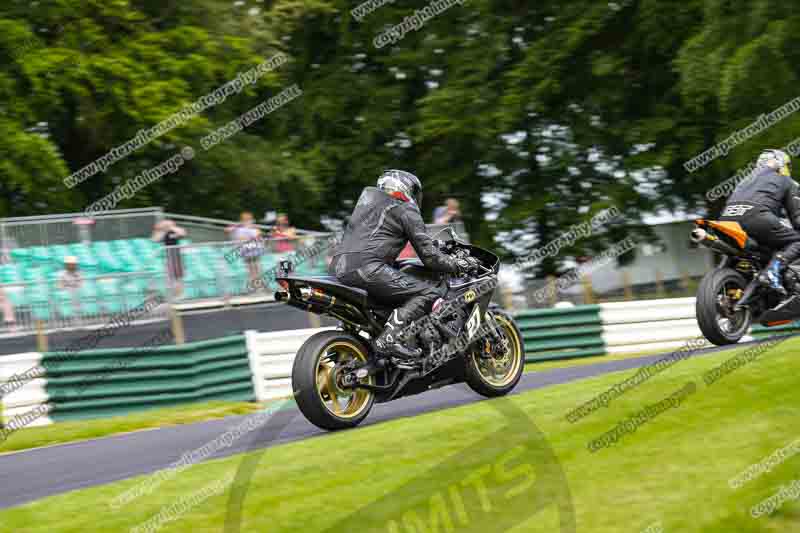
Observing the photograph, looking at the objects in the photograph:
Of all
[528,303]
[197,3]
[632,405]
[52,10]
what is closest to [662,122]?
[528,303]

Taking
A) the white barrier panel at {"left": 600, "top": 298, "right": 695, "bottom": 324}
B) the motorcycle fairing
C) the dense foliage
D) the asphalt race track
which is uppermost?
the dense foliage

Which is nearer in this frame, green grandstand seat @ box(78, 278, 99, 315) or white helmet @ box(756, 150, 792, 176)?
white helmet @ box(756, 150, 792, 176)

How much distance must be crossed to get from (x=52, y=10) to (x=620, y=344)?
14.3 meters

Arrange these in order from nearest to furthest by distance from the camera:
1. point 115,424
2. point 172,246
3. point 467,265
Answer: point 467,265, point 115,424, point 172,246

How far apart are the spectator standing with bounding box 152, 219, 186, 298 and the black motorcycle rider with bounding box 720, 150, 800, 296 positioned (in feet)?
28.2

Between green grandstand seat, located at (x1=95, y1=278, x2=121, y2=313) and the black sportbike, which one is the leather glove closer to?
the black sportbike

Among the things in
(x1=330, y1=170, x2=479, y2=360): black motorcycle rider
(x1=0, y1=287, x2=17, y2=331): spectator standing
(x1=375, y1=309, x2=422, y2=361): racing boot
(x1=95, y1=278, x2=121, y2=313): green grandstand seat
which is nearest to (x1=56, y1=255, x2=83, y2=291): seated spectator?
(x1=95, y1=278, x2=121, y2=313): green grandstand seat

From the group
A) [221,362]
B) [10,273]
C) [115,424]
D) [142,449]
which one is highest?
[10,273]

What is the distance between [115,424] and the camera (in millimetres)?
12547

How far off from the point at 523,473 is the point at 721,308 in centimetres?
548

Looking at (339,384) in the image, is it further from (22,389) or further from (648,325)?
(648,325)

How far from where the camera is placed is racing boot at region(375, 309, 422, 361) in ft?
28.0

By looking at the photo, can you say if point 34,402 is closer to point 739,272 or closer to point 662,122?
point 739,272

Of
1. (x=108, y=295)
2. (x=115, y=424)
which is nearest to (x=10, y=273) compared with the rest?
(x=108, y=295)
